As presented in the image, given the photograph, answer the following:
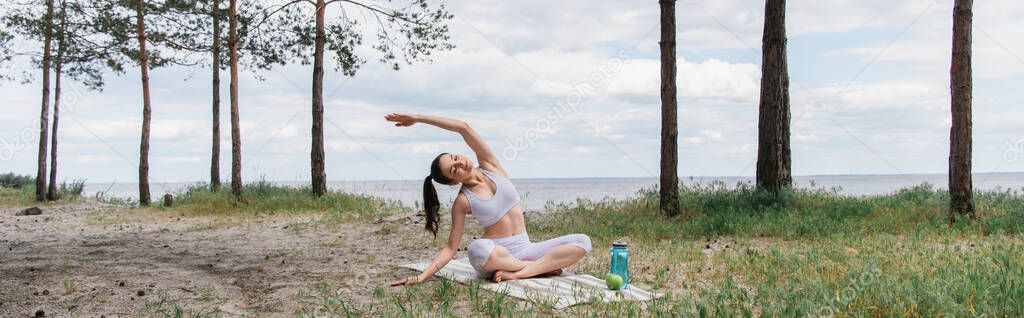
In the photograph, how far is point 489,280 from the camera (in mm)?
7793

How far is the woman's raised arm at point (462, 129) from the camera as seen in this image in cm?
737

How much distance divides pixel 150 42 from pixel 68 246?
11.5 meters

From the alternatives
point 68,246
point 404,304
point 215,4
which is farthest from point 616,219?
point 215,4

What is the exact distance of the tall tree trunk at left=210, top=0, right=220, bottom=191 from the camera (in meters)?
21.7

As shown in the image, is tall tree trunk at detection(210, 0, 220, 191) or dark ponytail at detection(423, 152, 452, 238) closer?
dark ponytail at detection(423, 152, 452, 238)

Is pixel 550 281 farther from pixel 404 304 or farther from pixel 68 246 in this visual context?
pixel 68 246

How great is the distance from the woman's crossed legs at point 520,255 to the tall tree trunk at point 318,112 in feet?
45.1

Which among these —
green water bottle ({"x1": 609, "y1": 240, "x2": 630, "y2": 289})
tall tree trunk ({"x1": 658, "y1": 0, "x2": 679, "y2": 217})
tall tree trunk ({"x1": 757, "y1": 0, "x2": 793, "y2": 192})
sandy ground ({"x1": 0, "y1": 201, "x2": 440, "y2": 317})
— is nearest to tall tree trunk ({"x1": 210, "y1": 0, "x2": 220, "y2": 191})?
sandy ground ({"x1": 0, "y1": 201, "x2": 440, "y2": 317})

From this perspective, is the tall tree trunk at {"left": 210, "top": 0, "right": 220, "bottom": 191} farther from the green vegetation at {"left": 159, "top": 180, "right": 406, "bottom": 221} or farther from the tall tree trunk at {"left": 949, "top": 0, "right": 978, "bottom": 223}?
the tall tree trunk at {"left": 949, "top": 0, "right": 978, "bottom": 223}

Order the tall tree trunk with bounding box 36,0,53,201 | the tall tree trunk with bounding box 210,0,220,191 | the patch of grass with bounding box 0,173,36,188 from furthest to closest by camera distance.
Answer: the patch of grass with bounding box 0,173,36,188 → the tall tree trunk with bounding box 36,0,53,201 → the tall tree trunk with bounding box 210,0,220,191

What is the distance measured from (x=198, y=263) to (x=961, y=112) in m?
12.0

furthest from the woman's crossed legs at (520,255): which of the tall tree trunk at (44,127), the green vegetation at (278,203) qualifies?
the tall tree trunk at (44,127)

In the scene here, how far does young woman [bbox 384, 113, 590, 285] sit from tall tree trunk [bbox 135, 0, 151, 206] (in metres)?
18.0

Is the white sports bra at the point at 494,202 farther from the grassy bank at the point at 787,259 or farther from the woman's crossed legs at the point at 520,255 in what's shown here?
the grassy bank at the point at 787,259
